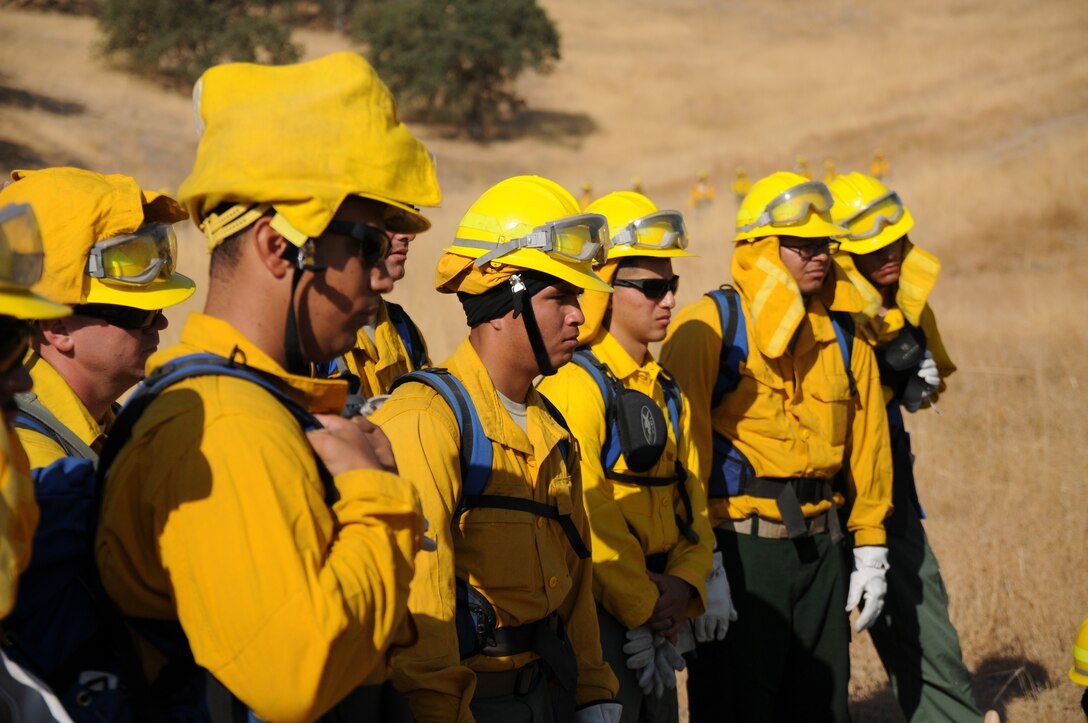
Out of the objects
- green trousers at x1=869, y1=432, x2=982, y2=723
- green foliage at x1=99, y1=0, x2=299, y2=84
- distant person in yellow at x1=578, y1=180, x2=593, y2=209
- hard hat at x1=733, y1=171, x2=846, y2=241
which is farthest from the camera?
green foliage at x1=99, y1=0, x2=299, y2=84

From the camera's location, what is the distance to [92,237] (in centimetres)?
307

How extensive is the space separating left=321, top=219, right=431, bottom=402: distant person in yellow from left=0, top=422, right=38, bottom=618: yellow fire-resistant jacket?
2.96 metres

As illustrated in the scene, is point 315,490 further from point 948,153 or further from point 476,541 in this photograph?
point 948,153

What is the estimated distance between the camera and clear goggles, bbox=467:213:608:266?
346cm

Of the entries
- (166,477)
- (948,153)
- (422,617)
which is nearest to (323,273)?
(166,477)

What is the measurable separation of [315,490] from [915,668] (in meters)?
4.75

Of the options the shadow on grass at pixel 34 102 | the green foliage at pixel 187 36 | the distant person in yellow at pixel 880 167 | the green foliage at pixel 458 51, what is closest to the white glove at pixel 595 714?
the distant person in yellow at pixel 880 167

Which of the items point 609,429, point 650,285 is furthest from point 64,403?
point 650,285

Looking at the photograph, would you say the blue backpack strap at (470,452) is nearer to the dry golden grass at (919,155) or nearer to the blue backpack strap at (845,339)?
the blue backpack strap at (845,339)

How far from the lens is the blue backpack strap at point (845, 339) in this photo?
536 cm

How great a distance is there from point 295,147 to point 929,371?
192 inches

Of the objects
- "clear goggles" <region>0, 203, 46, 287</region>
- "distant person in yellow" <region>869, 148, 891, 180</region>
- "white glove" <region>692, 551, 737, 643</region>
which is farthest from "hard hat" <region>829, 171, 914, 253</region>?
"distant person in yellow" <region>869, 148, 891, 180</region>

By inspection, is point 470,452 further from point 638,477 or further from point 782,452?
point 782,452

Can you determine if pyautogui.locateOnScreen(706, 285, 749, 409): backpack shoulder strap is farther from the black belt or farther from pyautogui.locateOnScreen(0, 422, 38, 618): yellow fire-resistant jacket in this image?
pyautogui.locateOnScreen(0, 422, 38, 618): yellow fire-resistant jacket
